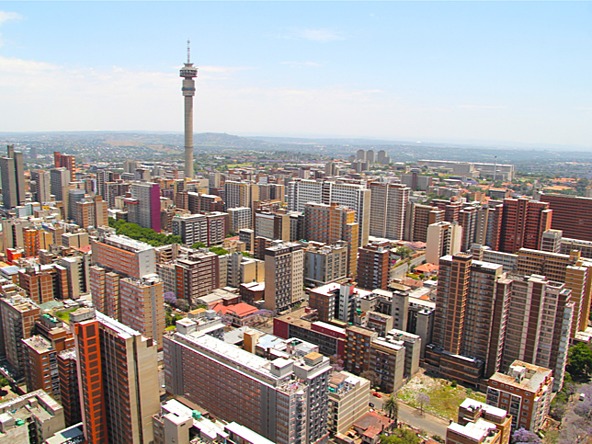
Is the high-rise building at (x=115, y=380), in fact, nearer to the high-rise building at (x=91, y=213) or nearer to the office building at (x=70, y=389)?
the office building at (x=70, y=389)

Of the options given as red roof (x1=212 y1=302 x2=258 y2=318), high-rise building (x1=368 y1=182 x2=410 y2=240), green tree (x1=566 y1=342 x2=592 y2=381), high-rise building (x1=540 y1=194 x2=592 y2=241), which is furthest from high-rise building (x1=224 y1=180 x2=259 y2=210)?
green tree (x1=566 y1=342 x2=592 y2=381)

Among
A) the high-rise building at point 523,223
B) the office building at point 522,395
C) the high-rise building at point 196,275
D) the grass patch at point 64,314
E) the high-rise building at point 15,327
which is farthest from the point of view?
the high-rise building at point 523,223

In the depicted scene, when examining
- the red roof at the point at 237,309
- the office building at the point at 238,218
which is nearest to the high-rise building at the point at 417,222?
the office building at the point at 238,218

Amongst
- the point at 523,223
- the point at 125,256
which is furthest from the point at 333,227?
the point at 125,256

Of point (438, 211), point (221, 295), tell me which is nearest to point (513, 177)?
point (438, 211)

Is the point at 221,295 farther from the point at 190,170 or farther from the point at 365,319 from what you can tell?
the point at 190,170

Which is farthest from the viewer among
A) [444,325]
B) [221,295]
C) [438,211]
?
[438,211]

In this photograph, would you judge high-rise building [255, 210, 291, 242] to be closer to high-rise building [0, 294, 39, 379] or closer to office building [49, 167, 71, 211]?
high-rise building [0, 294, 39, 379]
